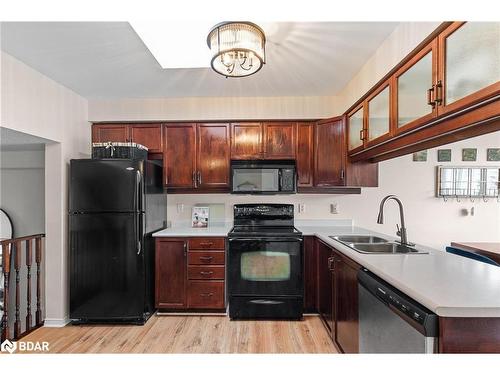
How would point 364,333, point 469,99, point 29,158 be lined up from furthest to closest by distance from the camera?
point 29,158
point 364,333
point 469,99

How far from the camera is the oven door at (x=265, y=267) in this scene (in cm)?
263

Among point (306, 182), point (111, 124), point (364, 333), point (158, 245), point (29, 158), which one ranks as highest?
point (111, 124)

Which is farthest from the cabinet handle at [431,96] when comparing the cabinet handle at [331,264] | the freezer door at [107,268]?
the freezer door at [107,268]

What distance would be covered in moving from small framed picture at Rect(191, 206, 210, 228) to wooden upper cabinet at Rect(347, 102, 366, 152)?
72.1 inches

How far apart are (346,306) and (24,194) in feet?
14.8

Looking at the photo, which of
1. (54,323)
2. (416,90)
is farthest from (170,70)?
A: (54,323)

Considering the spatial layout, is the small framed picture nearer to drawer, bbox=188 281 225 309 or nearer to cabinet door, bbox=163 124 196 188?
cabinet door, bbox=163 124 196 188

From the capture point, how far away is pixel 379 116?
6.50ft
